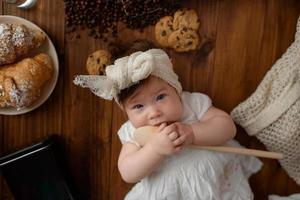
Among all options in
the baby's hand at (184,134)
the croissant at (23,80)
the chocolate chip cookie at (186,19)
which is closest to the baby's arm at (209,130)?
the baby's hand at (184,134)

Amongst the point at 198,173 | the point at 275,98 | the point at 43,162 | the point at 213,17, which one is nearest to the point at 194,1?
the point at 213,17

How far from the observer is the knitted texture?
0.93 meters

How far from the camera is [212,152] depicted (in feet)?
2.94

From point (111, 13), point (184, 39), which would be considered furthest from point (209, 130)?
point (111, 13)

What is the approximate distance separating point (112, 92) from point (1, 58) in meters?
0.30

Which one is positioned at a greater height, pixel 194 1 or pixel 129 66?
pixel 194 1

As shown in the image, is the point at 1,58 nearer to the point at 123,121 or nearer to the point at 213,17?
the point at 123,121

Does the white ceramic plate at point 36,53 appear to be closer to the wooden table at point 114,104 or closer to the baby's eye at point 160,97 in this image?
the wooden table at point 114,104

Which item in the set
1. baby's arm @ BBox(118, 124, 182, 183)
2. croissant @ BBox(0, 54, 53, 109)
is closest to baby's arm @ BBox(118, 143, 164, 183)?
baby's arm @ BBox(118, 124, 182, 183)

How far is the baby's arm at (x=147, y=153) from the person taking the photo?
773mm

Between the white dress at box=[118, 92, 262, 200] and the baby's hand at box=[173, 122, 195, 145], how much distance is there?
77mm

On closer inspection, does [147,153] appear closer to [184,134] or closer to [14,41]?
[184,134]

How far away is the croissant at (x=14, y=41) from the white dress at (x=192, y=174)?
30 centimetres

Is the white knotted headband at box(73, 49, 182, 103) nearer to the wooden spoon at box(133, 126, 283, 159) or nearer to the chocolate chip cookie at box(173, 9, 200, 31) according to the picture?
the wooden spoon at box(133, 126, 283, 159)
